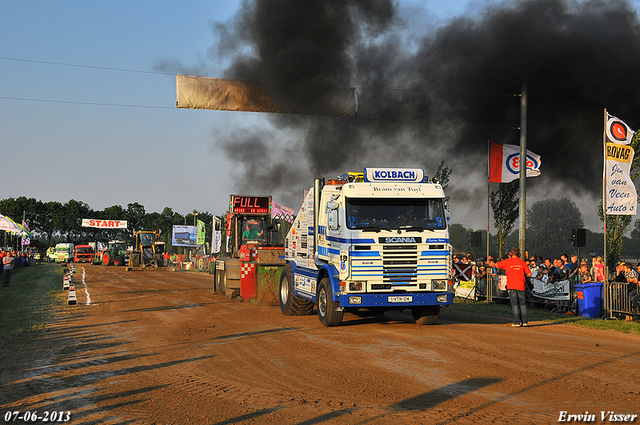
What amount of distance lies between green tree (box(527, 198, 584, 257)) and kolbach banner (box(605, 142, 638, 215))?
7398 cm

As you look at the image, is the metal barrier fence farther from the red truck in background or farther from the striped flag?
the red truck in background

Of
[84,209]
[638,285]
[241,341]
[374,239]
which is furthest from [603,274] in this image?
[84,209]

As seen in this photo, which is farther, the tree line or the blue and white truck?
the tree line

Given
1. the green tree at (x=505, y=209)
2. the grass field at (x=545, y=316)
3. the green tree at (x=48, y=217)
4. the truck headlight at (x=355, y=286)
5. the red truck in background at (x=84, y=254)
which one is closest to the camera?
the truck headlight at (x=355, y=286)

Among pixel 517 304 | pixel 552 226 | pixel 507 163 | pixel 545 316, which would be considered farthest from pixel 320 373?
pixel 552 226

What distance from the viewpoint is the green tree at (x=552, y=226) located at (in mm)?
89062

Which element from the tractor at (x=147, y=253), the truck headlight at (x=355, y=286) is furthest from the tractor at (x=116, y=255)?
the truck headlight at (x=355, y=286)

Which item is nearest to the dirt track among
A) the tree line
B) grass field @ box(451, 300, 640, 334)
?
grass field @ box(451, 300, 640, 334)

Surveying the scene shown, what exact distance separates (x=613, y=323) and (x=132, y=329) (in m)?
11.1

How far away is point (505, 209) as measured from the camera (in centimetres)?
2767

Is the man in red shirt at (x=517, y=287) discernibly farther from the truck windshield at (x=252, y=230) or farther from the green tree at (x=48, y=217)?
the green tree at (x=48, y=217)

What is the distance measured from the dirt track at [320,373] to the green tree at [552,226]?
80185 mm

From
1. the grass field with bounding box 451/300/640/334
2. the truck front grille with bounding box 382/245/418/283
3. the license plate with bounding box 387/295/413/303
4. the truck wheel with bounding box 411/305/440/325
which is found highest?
the truck front grille with bounding box 382/245/418/283

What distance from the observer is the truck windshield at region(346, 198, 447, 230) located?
1186cm
